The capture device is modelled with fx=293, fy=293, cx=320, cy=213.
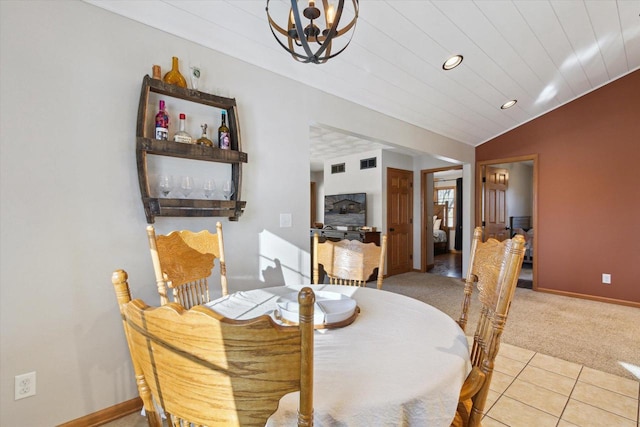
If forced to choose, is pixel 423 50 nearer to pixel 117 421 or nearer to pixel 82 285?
pixel 82 285

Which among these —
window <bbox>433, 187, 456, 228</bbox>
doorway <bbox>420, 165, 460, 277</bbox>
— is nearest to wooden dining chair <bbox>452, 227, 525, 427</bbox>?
doorway <bbox>420, 165, 460, 277</bbox>

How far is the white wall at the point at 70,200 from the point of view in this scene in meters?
1.44

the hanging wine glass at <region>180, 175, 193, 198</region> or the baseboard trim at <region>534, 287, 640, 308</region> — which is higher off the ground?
the hanging wine glass at <region>180, 175, 193, 198</region>

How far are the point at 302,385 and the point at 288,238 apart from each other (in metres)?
2.07

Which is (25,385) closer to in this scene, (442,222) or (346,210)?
(346,210)

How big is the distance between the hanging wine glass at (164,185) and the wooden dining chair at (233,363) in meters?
1.46

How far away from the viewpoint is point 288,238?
100 inches

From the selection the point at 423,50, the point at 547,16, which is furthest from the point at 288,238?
the point at 547,16

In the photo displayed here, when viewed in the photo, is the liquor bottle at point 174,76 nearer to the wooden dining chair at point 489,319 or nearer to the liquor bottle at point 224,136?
the liquor bottle at point 224,136

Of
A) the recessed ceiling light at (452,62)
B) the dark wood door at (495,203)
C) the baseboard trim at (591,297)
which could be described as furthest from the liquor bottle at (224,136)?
the baseboard trim at (591,297)

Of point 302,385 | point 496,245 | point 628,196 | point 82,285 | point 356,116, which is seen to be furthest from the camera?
point 628,196

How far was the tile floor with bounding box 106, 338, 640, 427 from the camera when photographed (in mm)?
1725

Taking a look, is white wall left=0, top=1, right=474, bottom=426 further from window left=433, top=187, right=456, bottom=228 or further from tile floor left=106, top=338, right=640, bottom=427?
window left=433, top=187, right=456, bottom=228

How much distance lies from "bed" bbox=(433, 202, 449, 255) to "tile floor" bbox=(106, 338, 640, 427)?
610 centimetres
